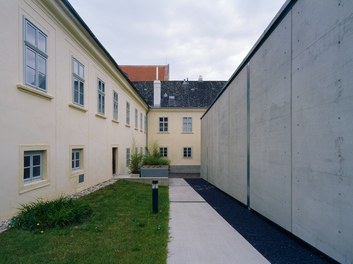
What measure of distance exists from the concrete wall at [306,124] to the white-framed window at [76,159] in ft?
21.5

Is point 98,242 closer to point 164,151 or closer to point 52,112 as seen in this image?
point 52,112

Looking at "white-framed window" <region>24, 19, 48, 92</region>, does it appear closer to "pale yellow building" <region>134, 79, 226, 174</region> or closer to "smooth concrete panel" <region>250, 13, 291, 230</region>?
"smooth concrete panel" <region>250, 13, 291, 230</region>

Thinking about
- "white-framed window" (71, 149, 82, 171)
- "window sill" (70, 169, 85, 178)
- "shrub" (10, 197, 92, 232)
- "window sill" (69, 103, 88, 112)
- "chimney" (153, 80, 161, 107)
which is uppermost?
"chimney" (153, 80, 161, 107)

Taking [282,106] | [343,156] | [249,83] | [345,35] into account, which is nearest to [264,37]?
[249,83]

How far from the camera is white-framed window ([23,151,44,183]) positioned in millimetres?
6531

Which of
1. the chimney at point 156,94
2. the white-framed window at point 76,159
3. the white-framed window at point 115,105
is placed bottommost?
the white-framed window at point 76,159

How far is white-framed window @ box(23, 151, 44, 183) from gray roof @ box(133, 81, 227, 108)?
70.9 ft

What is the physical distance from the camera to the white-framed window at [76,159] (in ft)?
31.5

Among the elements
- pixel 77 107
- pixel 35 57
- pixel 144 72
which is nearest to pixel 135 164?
pixel 77 107

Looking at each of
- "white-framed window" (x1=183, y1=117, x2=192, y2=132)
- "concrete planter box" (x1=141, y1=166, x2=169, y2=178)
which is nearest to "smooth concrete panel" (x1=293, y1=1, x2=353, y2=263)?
"concrete planter box" (x1=141, y1=166, x2=169, y2=178)

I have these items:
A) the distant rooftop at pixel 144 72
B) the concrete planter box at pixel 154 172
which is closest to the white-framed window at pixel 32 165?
the concrete planter box at pixel 154 172

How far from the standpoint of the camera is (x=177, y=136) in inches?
1094

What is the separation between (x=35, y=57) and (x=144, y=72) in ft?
125

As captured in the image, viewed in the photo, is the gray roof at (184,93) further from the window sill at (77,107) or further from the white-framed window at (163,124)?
the window sill at (77,107)
